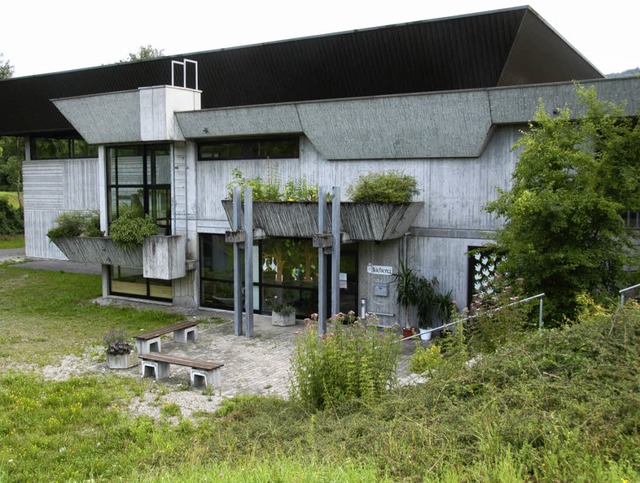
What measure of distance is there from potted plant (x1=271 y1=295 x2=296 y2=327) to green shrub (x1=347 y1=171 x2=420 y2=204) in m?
3.80

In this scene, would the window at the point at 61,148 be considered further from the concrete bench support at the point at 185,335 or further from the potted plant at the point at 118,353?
the potted plant at the point at 118,353

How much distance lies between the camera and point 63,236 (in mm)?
19250

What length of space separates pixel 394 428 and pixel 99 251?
1474 cm

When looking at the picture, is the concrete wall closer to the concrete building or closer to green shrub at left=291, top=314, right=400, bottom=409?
the concrete building

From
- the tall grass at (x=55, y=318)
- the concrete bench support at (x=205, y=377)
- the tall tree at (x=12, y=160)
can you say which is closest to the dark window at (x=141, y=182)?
the tall grass at (x=55, y=318)

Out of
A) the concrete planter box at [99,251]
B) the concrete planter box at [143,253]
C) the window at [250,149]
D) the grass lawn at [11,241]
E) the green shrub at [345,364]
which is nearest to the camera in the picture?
the green shrub at [345,364]

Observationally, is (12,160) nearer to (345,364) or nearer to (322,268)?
(322,268)

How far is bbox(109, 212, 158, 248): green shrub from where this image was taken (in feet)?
58.4

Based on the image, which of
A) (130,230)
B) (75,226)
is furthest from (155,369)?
(75,226)

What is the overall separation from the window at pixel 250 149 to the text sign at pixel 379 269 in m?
3.68

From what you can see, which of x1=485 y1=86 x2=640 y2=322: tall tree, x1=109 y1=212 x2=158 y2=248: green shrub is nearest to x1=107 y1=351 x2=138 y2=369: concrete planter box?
x1=109 y1=212 x2=158 y2=248: green shrub

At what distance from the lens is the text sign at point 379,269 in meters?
15.3

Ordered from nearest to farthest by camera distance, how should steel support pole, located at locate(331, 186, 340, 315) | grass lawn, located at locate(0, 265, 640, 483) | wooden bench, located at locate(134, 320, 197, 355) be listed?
grass lawn, located at locate(0, 265, 640, 483) → wooden bench, located at locate(134, 320, 197, 355) → steel support pole, located at locate(331, 186, 340, 315)

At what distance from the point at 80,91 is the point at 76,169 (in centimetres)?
373
